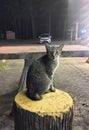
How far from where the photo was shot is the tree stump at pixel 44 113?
4.82 ft

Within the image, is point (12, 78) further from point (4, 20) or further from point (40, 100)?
point (4, 20)

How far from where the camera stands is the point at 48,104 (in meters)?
1.54

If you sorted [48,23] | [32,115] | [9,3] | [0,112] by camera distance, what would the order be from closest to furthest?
1. [32,115]
2. [0,112]
3. [9,3]
4. [48,23]

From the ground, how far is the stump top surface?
112cm

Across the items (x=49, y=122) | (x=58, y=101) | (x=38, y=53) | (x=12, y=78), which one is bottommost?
(x=12, y=78)

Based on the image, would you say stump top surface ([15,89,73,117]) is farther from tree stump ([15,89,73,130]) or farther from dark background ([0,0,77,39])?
dark background ([0,0,77,39])

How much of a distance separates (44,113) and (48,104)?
98mm

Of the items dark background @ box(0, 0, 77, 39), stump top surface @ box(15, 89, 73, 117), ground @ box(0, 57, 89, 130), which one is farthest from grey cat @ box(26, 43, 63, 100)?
dark background @ box(0, 0, 77, 39)

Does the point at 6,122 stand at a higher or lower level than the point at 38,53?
lower

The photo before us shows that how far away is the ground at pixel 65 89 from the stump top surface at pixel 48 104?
1121mm

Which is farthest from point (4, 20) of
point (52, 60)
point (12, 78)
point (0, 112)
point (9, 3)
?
point (52, 60)

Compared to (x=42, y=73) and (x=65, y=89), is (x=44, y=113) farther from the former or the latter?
(x=65, y=89)

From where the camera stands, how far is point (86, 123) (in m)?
2.71

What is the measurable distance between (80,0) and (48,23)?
2.75m
